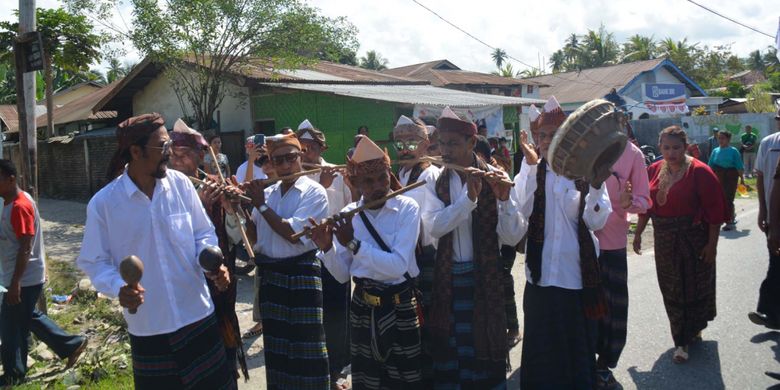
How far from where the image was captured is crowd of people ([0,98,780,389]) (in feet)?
10.1

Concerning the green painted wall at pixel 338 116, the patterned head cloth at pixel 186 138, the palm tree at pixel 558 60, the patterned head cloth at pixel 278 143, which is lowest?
the patterned head cloth at pixel 278 143

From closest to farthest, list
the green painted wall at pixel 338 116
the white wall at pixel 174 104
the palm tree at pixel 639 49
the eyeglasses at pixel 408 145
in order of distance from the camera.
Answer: the eyeglasses at pixel 408 145, the green painted wall at pixel 338 116, the white wall at pixel 174 104, the palm tree at pixel 639 49

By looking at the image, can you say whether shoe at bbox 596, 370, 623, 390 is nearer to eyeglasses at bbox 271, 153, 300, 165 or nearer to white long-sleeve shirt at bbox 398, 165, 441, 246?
white long-sleeve shirt at bbox 398, 165, 441, 246

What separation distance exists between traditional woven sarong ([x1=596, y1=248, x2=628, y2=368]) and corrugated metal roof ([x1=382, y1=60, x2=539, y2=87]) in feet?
59.9

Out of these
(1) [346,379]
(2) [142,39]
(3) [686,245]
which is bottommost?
(1) [346,379]

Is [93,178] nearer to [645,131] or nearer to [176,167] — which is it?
[176,167]

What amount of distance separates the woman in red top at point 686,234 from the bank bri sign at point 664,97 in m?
26.5

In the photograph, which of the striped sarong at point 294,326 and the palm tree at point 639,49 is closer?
the striped sarong at point 294,326

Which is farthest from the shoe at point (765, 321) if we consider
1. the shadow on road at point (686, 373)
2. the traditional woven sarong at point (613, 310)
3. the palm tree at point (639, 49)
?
the palm tree at point (639, 49)

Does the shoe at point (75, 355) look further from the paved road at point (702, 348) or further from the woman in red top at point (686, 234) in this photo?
the woman in red top at point (686, 234)

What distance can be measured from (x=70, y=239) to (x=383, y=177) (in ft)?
35.1

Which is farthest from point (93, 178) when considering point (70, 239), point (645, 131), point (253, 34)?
point (645, 131)

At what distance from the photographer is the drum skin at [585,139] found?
123 inches

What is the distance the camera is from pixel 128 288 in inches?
106
